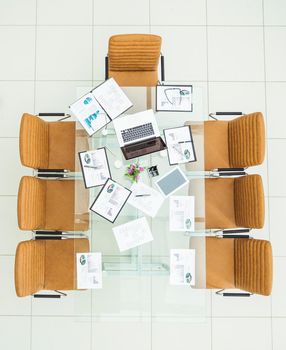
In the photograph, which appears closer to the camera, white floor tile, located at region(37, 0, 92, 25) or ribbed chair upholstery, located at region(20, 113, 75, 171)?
ribbed chair upholstery, located at region(20, 113, 75, 171)

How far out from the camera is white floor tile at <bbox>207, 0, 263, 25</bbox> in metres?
3.50

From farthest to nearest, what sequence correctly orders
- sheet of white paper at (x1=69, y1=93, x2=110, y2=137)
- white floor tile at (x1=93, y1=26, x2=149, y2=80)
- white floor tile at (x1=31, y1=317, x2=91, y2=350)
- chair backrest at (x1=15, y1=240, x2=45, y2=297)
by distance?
white floor tile at (x1=93, y1=26, x2=149, y2=80) → white floor tile at (x1=31, y1=317, x2=91, y2=350) → sheet of white paper at (x1=69, y1=93, x2=110, y2=137) → chair backrest at (x1=15, y1=240, x2=45, y2=297)

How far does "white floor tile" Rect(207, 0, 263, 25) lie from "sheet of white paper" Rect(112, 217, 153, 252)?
82.9 inches

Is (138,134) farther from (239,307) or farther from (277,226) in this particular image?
(239,307)

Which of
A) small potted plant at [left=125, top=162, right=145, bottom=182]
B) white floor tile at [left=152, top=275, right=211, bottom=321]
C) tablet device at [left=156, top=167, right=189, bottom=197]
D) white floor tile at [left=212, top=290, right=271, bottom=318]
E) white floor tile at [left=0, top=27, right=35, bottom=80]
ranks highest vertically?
white floor tile at [left=0, top=27, right=35, bottom=80]

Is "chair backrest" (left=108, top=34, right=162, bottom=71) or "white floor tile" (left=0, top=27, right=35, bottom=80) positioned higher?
"white floor tile" (left=0, top=27, right=35, bottom=80)

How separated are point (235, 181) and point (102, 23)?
1.91m

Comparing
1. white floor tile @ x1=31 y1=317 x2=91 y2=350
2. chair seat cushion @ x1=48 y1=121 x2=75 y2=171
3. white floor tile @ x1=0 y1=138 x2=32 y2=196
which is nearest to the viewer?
chair seat cushion @ x1=48 y1=121 x2=75 y2=171

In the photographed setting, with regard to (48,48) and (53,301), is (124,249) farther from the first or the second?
(48,48)

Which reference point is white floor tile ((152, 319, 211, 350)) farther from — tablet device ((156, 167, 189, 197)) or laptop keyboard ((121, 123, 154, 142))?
laptop keyboard ((121, 123, 154, 142))

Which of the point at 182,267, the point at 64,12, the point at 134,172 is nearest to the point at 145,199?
the point at 134,172

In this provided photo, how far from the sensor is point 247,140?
8.59ft

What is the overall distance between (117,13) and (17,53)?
991 mm

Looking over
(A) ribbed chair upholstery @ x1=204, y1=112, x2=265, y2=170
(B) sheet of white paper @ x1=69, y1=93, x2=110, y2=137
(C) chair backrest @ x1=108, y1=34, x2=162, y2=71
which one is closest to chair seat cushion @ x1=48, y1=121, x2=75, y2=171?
(B) sheet of white paper @ x1=69, y1=93, x2=110, y2=137
